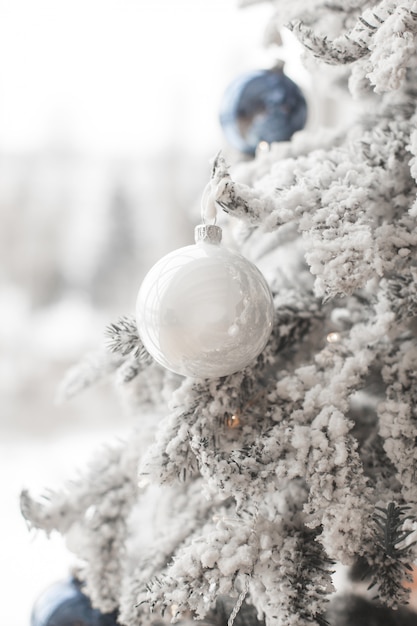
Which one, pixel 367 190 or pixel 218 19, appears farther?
pixel 218 19

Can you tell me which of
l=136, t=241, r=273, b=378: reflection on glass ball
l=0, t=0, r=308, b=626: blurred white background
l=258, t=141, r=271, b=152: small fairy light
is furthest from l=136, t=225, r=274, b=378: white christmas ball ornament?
l=0, t=0, r=308, b=626: blurred white background

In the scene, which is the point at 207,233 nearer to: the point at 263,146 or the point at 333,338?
the point at 333,338

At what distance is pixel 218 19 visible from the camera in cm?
98

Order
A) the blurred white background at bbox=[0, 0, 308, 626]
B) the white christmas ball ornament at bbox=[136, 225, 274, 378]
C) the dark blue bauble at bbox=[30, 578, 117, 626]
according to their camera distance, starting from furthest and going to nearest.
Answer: the blurred white background at bbox=[0, 0, 308, 626] → the dark blue bauble at bbox=[30, 578, 117, 626] → the white christmas ball ornament at bbox=[136, 225, 274, 378]

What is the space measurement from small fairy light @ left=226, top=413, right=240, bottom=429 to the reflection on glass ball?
64 millimetres

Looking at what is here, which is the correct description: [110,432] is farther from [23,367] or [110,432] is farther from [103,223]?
[103,223]

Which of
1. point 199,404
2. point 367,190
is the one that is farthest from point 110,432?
point 367,190

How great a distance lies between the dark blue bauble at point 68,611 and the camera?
2.03 ft

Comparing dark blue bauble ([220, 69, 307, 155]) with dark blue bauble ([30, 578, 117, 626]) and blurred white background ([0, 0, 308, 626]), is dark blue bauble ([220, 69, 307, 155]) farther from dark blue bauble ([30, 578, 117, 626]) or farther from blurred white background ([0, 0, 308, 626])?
dark blue bauble ([30, 578, 117, 626])

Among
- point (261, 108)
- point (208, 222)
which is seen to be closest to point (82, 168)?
point (261, 108)

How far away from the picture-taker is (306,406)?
463mm

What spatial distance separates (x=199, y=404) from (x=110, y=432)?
0.67 m

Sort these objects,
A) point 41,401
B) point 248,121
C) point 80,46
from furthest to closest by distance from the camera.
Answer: point 41,401 < point 80,46 < point 248,121

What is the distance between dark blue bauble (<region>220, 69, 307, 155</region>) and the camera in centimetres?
67
